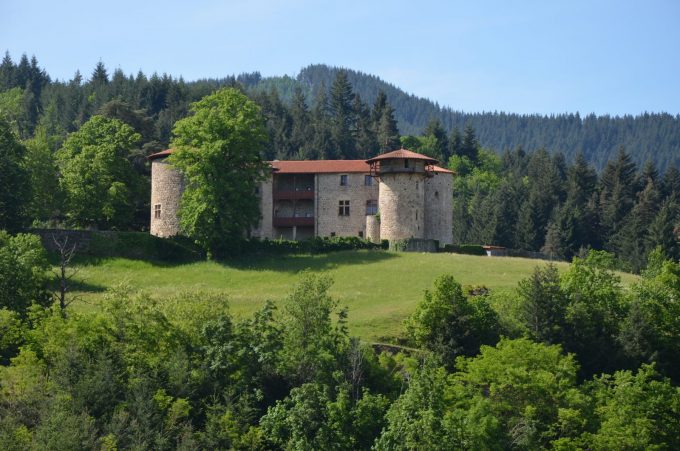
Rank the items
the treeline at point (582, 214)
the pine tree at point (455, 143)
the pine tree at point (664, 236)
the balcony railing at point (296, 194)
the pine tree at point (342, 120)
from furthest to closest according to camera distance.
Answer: the pine tree at point (455, 143) < the pine tree at point (342, 120) < the treeline at point (582, 214) < the pine tree at point (664, 236) < the balcony railing at point (296, 194)

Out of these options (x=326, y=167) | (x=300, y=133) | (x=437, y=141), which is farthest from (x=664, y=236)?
(x=300, y=133)

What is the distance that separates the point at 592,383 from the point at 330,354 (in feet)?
41.5

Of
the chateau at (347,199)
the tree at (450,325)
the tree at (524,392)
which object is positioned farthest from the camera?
the chateau at (347,199)

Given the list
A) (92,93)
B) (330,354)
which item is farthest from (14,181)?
(92,93)

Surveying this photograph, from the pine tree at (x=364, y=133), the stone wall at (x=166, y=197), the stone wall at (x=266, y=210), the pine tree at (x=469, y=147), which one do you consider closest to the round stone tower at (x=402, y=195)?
the stone wall at (x=266, y=210)

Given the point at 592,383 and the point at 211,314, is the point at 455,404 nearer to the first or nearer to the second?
the point at 592,383

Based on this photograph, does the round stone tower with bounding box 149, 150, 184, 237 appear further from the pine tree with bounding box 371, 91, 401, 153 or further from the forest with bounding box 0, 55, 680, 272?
the pine tree with bounding box 371, 91, 401, 153

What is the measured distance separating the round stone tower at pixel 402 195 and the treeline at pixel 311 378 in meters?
19.4

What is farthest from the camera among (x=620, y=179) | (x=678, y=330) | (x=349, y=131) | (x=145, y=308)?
(x=349, y=131)

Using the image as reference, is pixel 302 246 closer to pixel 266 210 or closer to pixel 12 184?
pixel 266 210

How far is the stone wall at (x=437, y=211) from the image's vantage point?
247 ft

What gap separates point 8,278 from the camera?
5028cm

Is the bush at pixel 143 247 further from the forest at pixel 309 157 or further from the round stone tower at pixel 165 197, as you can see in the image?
the forest at pixel 309 157

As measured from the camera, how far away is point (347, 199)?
77625 millimetres
